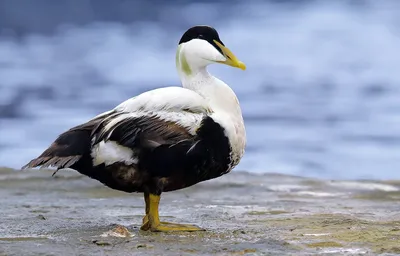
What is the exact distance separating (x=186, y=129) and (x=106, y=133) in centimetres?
48

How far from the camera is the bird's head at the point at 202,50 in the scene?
682cm

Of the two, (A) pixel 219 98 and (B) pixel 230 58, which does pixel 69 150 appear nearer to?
(A) pixel 219 98

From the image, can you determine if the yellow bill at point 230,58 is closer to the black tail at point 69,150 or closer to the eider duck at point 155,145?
the eider duck at point 155,145

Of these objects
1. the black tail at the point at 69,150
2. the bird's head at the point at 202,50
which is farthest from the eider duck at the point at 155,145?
the bird's head at the point at 202,50

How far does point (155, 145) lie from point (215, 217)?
1.27 m

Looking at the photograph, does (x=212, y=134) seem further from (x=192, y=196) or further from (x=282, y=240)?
(x=192, y=196)

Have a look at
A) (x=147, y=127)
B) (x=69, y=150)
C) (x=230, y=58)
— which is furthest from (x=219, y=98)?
(x=69, y=150)

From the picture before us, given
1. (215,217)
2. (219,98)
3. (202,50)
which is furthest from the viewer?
(215,217)

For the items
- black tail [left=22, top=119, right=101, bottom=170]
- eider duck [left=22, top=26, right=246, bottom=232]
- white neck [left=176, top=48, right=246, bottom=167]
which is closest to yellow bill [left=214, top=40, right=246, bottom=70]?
white neck [left=176, top=48, right=246, bottom=167]

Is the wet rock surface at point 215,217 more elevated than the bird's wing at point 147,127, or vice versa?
the bird's wing at point 147,127

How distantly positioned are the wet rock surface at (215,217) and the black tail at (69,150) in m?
0.42

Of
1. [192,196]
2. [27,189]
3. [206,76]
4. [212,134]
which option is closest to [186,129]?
[212,134]

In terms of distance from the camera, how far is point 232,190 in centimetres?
991

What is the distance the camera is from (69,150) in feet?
21.0
